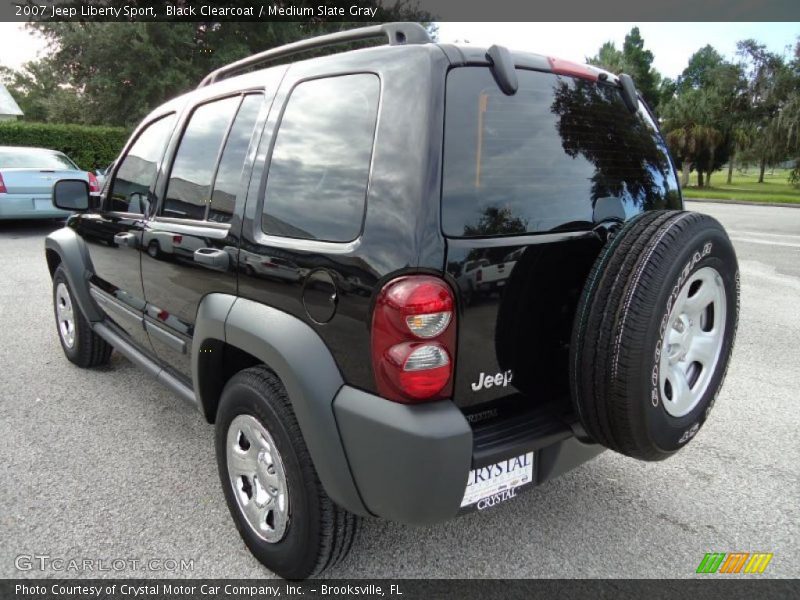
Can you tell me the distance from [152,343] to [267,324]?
1.41 meters

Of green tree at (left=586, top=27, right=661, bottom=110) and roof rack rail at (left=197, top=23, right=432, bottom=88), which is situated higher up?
green tree at (left=586, top=27, right=661, bottom=110)

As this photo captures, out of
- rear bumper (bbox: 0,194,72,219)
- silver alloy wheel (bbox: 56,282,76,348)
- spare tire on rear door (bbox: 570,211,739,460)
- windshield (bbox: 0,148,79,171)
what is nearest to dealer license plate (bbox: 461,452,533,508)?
spare tire on rear door (bbox: 570,211,739,460)

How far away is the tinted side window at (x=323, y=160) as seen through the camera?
1.87 metres

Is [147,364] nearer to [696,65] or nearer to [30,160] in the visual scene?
[30,160]

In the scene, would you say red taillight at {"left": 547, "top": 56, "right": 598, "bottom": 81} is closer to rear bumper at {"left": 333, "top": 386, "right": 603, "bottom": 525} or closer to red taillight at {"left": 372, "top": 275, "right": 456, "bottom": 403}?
red taillight at {"left": 372, "top": 275, "right": 456, "bottom": 403}

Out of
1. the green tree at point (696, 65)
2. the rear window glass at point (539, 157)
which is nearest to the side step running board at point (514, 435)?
the rear window glass at point (539, 157)

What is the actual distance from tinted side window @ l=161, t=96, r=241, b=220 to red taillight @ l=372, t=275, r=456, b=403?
1.22 meters

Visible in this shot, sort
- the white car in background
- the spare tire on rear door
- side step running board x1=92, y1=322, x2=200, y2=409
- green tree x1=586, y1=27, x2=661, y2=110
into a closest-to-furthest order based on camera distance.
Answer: the spare tire on rear door < side step running board x1=92, y1=322, x2=200, y2=409 < the white car in background < green tree x1=586, y1=27, x2=661, y2=110

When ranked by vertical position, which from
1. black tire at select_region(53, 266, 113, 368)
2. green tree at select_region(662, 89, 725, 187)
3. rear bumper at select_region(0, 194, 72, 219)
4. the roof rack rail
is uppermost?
green tree at select_region(662, 89, 725, 187)

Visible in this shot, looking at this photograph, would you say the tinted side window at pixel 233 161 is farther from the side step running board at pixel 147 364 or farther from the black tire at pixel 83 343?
the black tire at pixel 83 343

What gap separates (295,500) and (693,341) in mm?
1558

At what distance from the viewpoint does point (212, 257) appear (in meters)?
2.30

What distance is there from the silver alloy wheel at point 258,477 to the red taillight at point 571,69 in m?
1.71

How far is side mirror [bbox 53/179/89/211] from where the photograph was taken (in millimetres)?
3568
